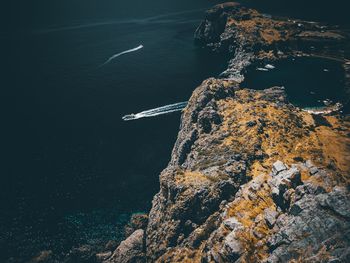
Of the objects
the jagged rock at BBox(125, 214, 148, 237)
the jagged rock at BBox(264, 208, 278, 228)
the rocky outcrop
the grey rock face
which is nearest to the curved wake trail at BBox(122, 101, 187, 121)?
the rocky outcrop

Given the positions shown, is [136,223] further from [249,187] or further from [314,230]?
[314,230]

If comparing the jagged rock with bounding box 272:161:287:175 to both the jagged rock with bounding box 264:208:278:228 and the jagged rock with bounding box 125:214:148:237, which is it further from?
the jagged rock with bounding box 125:214:148:237

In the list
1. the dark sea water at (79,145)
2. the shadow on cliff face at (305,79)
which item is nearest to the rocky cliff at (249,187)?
the dark sea water at (79,145)

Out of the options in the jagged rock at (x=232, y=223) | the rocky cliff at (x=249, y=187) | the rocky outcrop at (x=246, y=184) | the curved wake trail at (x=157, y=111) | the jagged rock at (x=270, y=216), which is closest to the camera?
the rocky cliff at (x=249, y=187)

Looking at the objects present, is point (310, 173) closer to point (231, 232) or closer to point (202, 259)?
point (231, 232)

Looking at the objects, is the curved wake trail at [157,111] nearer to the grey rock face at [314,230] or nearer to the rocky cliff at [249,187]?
the rocky cliff at [249,187]

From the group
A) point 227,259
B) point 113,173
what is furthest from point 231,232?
point 113,173

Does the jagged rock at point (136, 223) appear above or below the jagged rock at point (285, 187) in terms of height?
below
